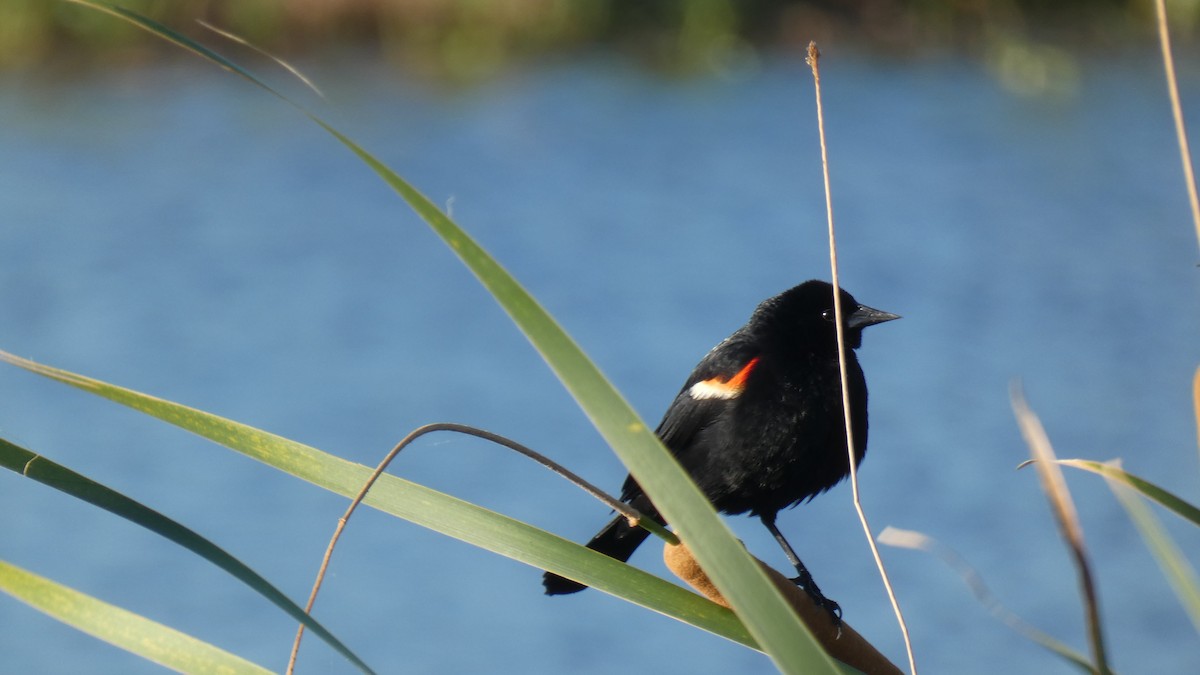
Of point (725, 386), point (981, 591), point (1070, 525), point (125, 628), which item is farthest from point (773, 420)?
point (1070, 525)

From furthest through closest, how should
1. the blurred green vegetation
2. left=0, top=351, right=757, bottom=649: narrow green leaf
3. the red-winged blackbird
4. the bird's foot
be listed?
the blurred green vegetation → the red-winged blackbird → the bird's foot → left=0, top=351, right=757, bottom=649: narrow green leaf

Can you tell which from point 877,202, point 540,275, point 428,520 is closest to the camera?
point 428,520

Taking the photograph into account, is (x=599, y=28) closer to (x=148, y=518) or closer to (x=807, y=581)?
(x=807, y=581)

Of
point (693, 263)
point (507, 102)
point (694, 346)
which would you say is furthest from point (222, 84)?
point (694, 346)

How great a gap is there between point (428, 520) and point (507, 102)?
40.9 feet

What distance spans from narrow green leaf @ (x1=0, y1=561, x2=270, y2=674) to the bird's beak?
152 cm

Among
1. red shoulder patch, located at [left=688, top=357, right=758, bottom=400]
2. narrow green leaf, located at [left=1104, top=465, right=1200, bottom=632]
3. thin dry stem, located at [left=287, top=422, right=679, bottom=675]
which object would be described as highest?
red shoulder patch, located at [left=688, top=357, right=758, bottom=400]

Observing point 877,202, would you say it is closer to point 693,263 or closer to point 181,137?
point 693,263

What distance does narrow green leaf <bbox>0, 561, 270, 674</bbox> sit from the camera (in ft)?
3.77

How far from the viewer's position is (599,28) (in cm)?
1330

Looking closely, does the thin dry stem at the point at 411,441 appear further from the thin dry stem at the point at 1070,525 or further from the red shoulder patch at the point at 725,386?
the red shoulder patch at the point at 725,386

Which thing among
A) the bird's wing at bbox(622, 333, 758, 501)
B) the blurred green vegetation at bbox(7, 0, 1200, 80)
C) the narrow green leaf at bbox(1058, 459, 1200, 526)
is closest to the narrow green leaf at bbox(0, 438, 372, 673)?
the narrow green leaf at bbox(1058, 459, 1200, 526)

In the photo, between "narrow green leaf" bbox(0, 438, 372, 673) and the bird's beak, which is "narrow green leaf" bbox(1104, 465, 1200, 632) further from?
the bird's beak

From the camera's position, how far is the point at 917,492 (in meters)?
7.81
